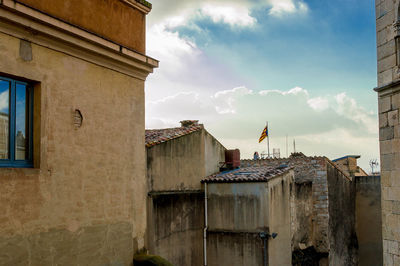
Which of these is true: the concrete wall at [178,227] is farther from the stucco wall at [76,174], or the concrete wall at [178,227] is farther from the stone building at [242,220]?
the stucco wall at [76,174]

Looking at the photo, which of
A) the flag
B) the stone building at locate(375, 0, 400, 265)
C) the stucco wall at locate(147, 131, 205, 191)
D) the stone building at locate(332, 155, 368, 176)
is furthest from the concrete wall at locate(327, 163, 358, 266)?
the stone building at locate(375, 0, 400, 265)

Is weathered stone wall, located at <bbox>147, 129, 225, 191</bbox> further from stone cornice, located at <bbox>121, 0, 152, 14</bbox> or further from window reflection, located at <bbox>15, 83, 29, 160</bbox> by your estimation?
window reflection, located at <bbox>15, 83, 29, 160</bbox>

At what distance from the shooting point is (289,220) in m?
16.2

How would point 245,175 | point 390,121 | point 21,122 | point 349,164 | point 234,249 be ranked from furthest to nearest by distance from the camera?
1. point 349,164
2. point 245,175
3. point 234,249
4. point 390,121
5. point 21,122

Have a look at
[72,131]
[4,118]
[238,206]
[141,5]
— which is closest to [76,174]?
[72,131]

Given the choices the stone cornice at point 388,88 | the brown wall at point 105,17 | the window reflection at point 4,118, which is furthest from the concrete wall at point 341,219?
the window reflection at point 4,118

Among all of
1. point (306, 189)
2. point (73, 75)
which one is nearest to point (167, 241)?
point (73, 75)

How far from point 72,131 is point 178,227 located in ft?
21.8

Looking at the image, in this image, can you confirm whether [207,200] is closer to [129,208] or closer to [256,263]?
[256,263]

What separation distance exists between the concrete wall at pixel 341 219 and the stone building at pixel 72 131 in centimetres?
1347

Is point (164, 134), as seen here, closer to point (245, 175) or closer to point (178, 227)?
point (178, 227)

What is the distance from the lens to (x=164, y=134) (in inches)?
539

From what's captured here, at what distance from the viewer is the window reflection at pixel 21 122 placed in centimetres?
636

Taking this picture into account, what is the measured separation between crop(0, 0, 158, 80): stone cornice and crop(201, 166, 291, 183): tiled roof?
6537 mm
